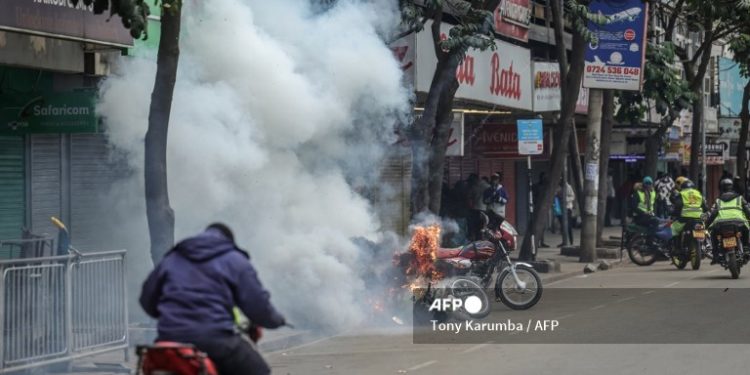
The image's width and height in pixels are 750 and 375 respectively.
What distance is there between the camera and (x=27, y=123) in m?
14.0

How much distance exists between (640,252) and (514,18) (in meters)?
6.29

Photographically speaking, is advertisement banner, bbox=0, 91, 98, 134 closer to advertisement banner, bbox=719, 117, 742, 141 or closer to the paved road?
the paved road

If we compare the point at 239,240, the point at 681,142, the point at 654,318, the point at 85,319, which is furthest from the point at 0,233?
the point at 681,142

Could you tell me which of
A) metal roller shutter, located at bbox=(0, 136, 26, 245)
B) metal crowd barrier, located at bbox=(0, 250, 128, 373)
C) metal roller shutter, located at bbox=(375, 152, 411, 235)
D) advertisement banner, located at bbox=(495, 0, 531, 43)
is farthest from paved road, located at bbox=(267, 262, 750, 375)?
advertisement banner, located at bbox=(495, 0, 531, 43)

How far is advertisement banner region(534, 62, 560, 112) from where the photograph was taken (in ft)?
86.5

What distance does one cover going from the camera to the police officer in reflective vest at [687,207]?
68.1ft

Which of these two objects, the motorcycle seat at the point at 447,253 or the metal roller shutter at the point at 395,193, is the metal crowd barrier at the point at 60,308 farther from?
the metal roller shutter at the point at 395,193

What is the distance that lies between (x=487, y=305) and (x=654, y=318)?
207 centimetres

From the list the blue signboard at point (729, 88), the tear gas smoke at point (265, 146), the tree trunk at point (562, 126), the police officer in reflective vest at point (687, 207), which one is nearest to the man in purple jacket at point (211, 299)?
the tear gas smoke at point (265, 146)

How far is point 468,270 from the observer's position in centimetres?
1361

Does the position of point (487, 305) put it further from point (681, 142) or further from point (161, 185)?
point (681, 142)

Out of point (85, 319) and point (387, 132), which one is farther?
point (387, 132)

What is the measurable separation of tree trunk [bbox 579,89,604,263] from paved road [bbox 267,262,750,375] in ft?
19.8

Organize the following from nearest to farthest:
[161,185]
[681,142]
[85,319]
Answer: [85,319], [161,185], [681,142]
